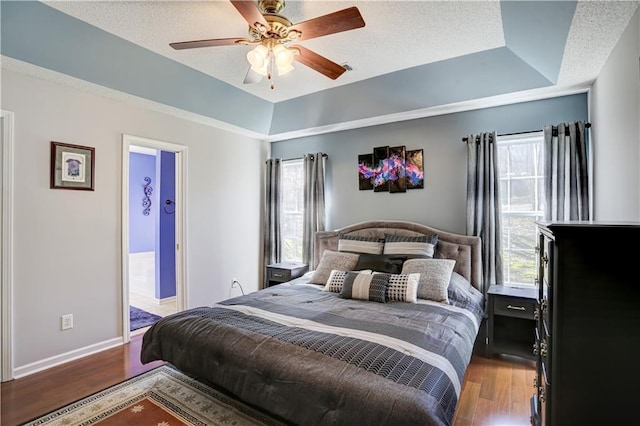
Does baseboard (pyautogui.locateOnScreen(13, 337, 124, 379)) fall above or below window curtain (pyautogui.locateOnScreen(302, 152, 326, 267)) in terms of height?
below

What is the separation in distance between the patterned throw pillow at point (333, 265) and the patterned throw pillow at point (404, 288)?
637 mm

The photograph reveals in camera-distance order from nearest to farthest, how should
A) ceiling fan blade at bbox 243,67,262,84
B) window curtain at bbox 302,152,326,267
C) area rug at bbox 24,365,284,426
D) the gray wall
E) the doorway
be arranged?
area rug at bbox 24,365,284,426
ceiling fan blade at bbox 243,67,262,84
the gray wall
window curtain at bbox 302,152,326,267
the doorway

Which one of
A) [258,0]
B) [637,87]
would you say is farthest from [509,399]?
[258,0]

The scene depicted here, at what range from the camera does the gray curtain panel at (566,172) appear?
2.88 meters

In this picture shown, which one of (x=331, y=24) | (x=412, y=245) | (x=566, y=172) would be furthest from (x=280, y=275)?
(x=566, y=172)

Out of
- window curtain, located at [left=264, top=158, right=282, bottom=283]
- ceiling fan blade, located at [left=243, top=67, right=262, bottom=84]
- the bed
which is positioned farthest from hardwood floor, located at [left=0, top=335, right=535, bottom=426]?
ceiling fan blade, located at [left=243, top=67, right=262, bottom=84]

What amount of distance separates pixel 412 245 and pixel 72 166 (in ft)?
11.1

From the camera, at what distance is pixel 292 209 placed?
5.01m

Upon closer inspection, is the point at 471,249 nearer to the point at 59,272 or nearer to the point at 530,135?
the point at 530,135

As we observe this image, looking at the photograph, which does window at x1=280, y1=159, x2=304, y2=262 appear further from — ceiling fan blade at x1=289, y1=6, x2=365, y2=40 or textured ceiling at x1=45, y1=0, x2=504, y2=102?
ceiling fan blade at x1=289, y1=6, x2=365, y2=40

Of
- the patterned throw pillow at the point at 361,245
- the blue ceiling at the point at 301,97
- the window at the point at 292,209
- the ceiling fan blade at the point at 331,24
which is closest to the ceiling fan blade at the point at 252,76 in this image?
the ceiling fan blade at the point at 331,24

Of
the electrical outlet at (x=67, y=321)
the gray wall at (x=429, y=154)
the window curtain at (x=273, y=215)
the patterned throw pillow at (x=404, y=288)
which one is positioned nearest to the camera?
the patterned throw pillow at (x=404, y=288)

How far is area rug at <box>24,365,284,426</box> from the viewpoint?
82.4 inches

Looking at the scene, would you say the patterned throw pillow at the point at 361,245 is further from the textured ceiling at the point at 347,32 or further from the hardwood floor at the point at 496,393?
the textured ceiling at the point at 347,32
